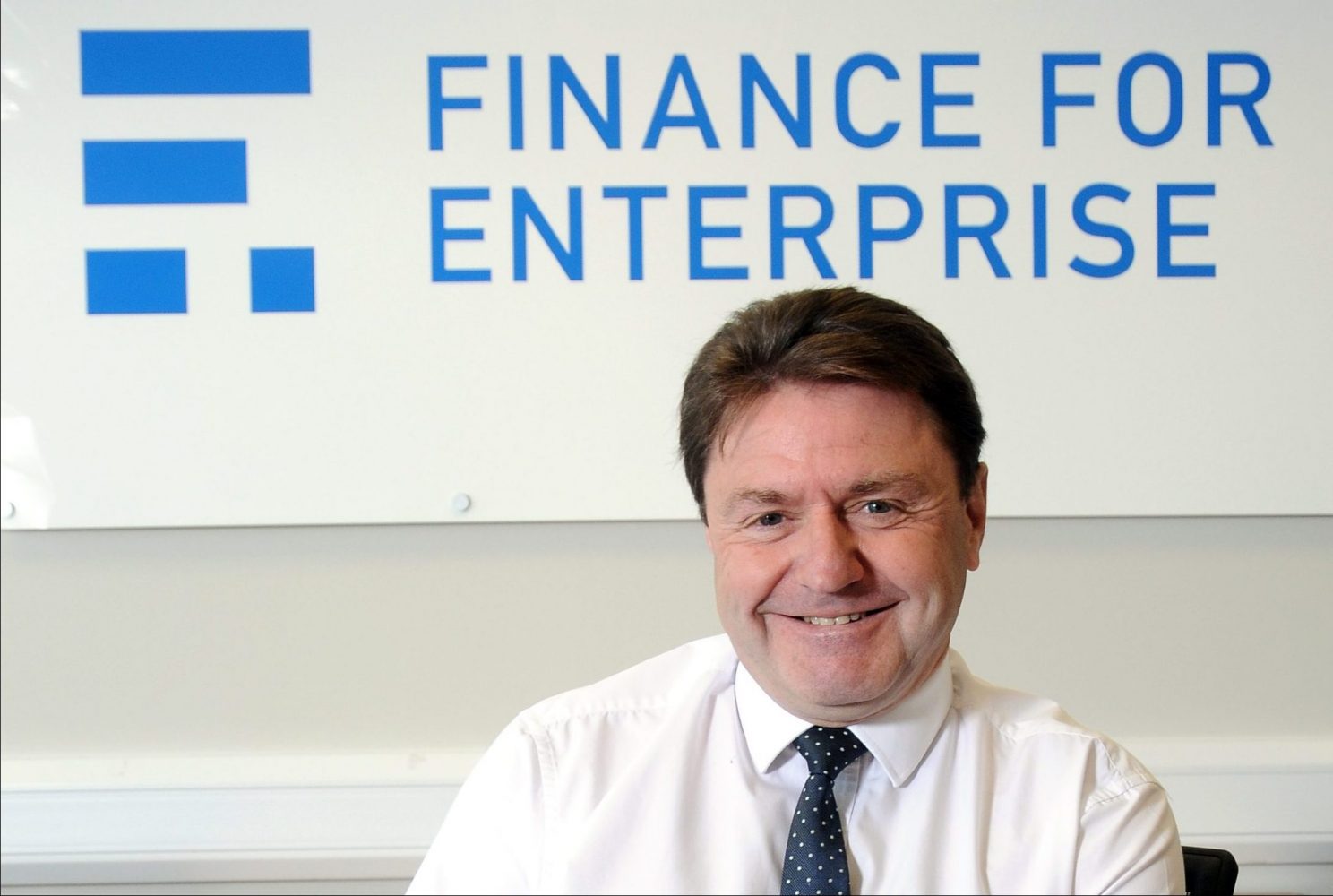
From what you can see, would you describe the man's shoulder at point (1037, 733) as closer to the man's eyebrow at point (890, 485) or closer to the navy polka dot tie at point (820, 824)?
the navy polka dot tie at point (820, 824)

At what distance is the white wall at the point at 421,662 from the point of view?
7.66 ft

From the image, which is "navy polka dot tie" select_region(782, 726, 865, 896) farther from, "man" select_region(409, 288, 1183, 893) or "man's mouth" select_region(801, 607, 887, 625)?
"man's mouth" select_region(801, 607, 887, 625)

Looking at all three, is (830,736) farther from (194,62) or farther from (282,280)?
(194,62)

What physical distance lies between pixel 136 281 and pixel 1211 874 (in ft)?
6.32

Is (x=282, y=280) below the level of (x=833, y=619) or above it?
above

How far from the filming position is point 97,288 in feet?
7.45

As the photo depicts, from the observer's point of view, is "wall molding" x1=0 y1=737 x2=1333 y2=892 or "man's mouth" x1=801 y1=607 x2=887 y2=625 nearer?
"man's mouth" x1=801 y1=607 x2=887 y2=625

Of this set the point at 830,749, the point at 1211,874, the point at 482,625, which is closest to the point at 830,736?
the point at 830,749

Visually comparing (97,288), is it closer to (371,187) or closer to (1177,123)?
(371,187)

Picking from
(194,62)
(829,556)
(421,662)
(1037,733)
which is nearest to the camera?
(829,556)

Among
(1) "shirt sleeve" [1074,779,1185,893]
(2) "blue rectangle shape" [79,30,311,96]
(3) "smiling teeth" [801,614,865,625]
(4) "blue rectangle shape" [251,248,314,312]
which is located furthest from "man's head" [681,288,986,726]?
(2) "blue rectangle shape" [79,30,311,96]

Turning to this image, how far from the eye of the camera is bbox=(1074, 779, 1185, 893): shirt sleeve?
125 cm

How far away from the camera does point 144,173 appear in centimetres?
226

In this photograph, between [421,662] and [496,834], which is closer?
[496,834]
